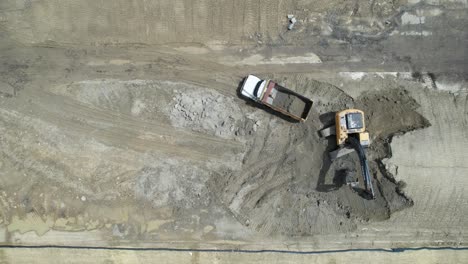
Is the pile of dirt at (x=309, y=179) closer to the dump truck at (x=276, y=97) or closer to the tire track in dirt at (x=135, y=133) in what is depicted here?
the dump truck at (x=276, y=97)

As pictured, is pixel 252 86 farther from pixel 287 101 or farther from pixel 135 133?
pixel 135 133

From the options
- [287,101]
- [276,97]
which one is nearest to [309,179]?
[287,101]

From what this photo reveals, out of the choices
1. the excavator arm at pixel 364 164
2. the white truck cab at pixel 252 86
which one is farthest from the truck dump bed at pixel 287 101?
the excavator arm at pixel 364 164

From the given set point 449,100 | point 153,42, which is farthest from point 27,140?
point 449,100

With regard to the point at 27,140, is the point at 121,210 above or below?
below

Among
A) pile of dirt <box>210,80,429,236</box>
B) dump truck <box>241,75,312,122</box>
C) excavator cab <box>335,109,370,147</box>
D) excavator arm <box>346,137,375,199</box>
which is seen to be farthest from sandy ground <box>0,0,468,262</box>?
excavator cab <box>335,109,370,147</box>

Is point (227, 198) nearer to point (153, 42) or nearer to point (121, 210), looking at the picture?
point (121, 210)

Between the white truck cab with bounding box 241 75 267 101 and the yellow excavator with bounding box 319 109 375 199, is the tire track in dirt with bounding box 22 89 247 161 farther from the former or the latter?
the yellow excavator with bounding box 319 109 375 199
